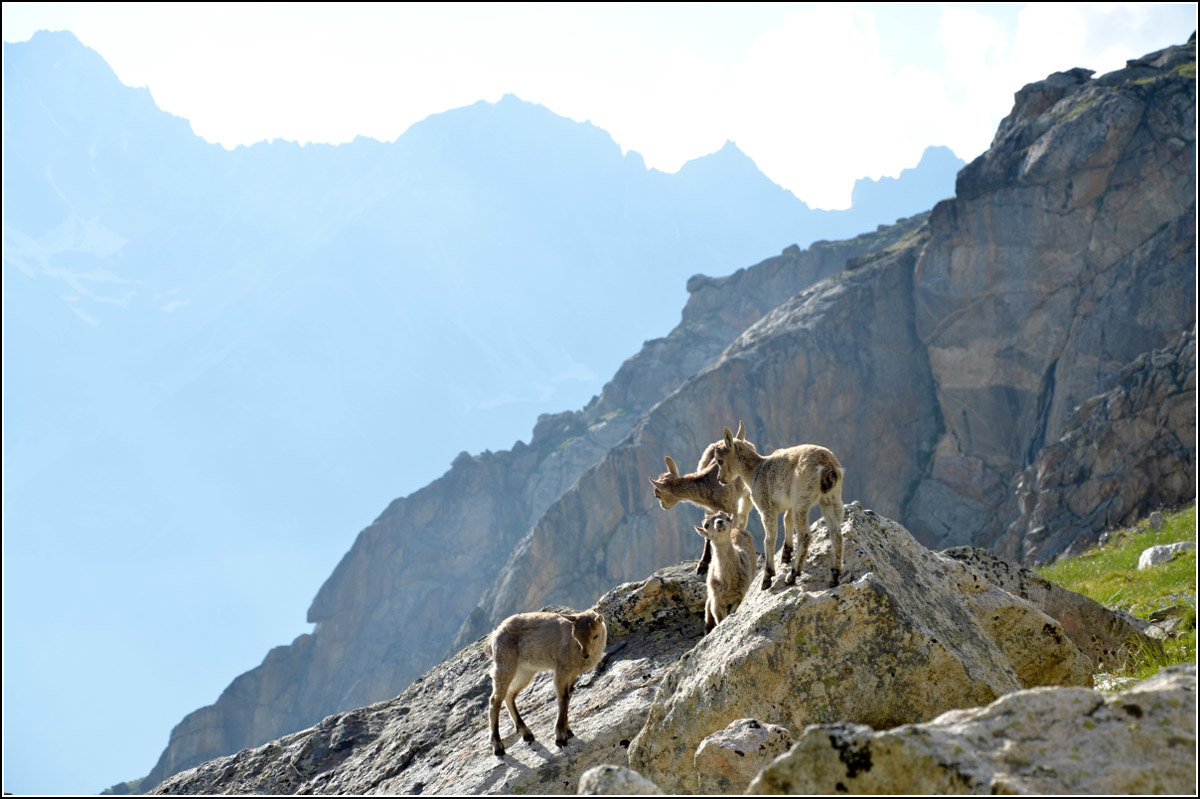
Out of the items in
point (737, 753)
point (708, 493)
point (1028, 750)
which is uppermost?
point (708, 493)

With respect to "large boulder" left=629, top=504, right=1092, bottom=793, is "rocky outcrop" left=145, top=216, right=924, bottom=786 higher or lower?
higher

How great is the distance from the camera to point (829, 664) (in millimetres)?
7824

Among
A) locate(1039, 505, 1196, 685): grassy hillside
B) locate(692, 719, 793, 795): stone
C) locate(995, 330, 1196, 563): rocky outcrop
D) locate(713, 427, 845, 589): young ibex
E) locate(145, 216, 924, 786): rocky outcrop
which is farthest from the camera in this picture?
locate(145, 216, 924, 786): rocky outcrop

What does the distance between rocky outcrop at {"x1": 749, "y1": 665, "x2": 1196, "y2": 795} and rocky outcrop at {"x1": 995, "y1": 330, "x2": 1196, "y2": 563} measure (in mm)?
41514

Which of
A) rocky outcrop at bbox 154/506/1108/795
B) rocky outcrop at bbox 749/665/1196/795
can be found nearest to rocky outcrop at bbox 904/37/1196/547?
rocky outcrop at bbox 154/506/1108/795

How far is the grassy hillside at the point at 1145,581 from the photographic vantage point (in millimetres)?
10781

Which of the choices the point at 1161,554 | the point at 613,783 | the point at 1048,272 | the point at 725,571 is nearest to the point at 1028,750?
the point at 613,783

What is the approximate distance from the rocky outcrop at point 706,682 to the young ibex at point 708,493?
1.15 metres

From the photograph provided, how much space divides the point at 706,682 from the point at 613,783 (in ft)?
12.6

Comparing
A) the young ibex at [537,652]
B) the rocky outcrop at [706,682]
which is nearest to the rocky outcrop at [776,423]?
the rocky outcrop at [706,682]

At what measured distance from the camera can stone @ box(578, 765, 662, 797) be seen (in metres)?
4.61

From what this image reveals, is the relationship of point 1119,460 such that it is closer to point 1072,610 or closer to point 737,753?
point 1072,610

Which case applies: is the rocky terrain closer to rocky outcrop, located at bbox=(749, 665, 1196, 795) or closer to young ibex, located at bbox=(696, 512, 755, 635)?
young ibex, located at bbox=(696, 512, 755, 635)

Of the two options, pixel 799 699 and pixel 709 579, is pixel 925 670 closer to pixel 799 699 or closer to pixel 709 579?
pixel 799 699
